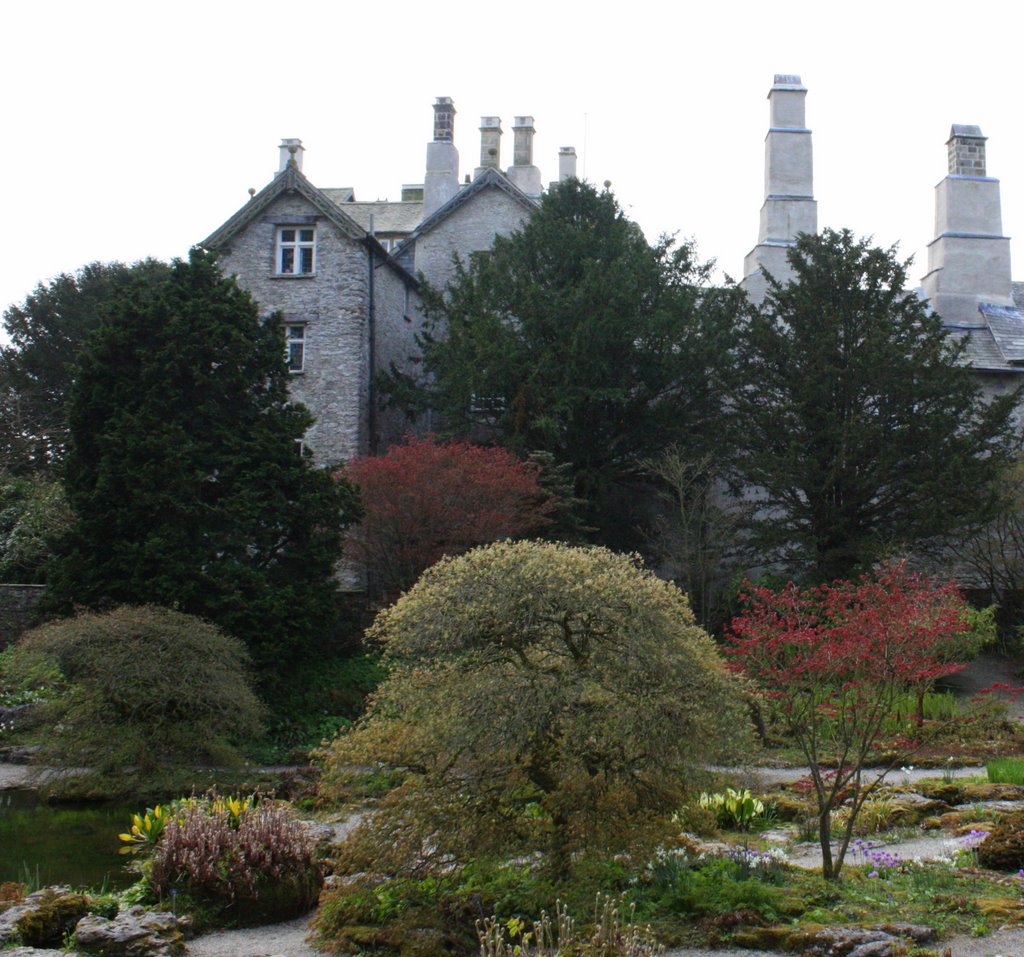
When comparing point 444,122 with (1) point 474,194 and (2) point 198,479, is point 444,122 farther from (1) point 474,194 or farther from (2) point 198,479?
(2) point 198,479

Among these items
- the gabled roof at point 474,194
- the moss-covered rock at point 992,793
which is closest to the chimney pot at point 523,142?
the gabled roof at point 474,194

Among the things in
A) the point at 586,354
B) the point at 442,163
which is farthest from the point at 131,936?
the point at 442,163

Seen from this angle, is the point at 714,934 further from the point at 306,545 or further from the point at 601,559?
the point at 306,545

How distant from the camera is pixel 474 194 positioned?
34.5 metres

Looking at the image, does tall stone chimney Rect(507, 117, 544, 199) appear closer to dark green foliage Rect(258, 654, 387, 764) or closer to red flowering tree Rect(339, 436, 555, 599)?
red flowering tree Rect(339, 436, 555, 599)

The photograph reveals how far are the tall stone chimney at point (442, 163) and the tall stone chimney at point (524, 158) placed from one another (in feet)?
9.76

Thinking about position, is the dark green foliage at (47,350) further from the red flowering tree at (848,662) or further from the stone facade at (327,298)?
the red flowering tree at (848,662)

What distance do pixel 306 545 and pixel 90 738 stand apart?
6087 millimetres

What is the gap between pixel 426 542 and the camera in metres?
22.0

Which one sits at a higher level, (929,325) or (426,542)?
(929,325)

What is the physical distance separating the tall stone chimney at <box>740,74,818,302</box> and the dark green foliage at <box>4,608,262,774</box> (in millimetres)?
21079

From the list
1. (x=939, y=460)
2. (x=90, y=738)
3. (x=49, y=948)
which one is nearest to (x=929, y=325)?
(x=939, y=460)

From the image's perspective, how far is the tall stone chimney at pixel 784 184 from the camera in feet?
107

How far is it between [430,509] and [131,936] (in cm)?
1332
